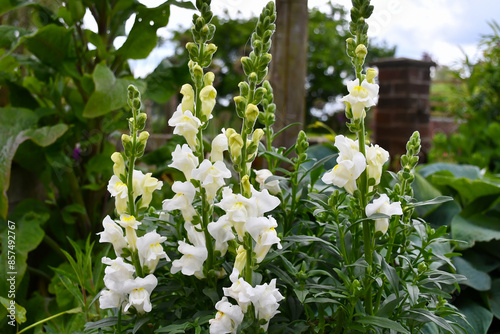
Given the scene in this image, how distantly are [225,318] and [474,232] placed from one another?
107cm

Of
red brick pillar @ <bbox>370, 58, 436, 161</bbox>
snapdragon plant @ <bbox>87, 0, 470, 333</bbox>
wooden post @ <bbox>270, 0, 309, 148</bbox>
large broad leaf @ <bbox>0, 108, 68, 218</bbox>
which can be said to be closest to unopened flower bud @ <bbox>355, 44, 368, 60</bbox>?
snapdragon plant @ <bbox>87, 0, 470, 333</bbox>

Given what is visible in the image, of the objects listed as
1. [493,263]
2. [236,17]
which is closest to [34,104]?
[493,263]

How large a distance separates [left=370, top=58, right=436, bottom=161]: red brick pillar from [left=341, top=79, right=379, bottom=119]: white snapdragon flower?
15.2ft

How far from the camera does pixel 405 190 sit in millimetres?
949

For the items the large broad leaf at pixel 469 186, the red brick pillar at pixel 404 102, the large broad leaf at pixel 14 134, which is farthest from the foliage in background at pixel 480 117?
the large broad leaf at pixel 14 134

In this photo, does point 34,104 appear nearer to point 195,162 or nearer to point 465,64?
point 195,162

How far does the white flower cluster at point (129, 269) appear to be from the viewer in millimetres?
811

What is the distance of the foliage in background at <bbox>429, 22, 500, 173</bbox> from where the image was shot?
3777mm

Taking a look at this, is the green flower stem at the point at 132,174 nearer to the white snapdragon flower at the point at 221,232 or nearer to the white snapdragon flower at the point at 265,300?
the white snapdragon flower at the point at 221,232

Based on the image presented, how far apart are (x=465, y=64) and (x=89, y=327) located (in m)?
4.38

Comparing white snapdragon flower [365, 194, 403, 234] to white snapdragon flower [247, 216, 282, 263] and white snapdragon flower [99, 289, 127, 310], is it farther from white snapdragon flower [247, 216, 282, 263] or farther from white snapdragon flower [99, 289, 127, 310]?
white snapdragon flower [99, 289, 127, 310]

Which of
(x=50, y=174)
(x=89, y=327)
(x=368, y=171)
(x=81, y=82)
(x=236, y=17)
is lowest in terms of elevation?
(x=89, y=327)

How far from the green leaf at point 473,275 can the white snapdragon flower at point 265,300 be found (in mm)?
873

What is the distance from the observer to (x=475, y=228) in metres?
1.57
